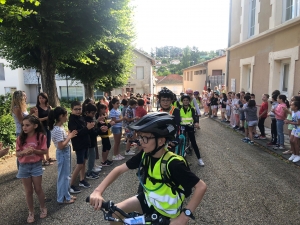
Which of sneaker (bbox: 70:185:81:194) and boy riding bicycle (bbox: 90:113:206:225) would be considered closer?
boy riding bicycle (bbox: 90:113:206:225)

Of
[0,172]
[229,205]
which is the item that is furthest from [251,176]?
[0,172]

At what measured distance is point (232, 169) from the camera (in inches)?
227

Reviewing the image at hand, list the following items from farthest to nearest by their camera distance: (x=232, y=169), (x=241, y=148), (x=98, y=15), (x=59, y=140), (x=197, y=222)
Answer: (x=98, y=15)
(x=241, y=148)
(x=232, y=169)
(x=59, y=140)
(x=197, y=222)

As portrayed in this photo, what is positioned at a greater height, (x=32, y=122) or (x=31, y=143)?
(x=32, y=122)

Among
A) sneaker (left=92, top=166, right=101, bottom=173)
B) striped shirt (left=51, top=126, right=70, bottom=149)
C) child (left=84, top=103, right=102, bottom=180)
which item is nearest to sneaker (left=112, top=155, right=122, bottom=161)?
sneaker (left=92, top=166, right=101, bottom=173)

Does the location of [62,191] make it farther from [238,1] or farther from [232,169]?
[238,1]

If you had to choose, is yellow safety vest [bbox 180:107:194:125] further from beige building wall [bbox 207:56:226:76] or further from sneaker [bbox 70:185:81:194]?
beige building wall [bbox 207:56:226:76]

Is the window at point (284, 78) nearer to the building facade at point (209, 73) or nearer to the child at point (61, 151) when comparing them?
the child at point (61, 151)

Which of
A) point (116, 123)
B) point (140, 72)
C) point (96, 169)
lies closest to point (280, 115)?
point (116, 123)

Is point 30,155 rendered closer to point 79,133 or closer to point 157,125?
point 79,133

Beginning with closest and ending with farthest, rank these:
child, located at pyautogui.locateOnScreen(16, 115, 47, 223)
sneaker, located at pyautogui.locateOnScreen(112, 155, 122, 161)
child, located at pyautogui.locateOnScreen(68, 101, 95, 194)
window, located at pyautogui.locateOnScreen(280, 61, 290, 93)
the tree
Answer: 1. child, located at pyautogui.locateOnScreen(16, 115, 47, 223)
2. child, located at pyautogui.locateOnScreen(68, 101, 95, 194)
3. sneaker, located at pyautogui.locateOnScreen(112, 155, 122, 161)
4. the tree
5. window, located at pyautogui.locateOnScreen(280, 61, 290, 93)

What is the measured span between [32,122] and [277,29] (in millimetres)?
9909

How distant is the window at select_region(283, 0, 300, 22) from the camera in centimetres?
890

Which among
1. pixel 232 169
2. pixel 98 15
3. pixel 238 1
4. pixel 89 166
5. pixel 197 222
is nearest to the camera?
pixel 197 222
